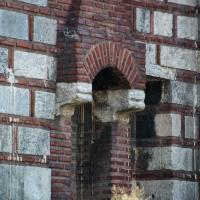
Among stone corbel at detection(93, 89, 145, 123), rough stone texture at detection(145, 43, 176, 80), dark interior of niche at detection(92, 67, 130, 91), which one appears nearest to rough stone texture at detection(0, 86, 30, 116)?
dark interior of niche at detection(92, 67, 130, 91)

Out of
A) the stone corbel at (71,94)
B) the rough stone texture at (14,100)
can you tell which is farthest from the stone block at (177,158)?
the rough stone texture at (14,100)

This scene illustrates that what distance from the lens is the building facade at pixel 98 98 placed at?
15.5 m

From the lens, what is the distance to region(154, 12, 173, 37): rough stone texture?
1750 centimetres

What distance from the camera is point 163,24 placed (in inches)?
693

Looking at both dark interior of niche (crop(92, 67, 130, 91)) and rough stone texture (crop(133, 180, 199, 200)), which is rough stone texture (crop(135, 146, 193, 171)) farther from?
dark interior of niche (crop(92, 67, 130, 91))

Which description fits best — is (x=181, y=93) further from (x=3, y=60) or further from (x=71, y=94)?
(x=3, y=60)

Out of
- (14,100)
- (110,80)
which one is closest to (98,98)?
(110,80)

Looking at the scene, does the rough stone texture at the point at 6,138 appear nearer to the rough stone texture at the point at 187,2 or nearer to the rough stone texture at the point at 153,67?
the rough stone texture at the point at 153,67

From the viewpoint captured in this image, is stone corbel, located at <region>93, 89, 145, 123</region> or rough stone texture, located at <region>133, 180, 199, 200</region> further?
rough stone texture, located at <region>133, 180, 199, 200</region>

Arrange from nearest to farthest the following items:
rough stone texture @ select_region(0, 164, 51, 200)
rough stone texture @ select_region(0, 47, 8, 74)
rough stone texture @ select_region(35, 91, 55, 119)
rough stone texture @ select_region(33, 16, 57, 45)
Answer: rough stone texture @ select_region(0, 164, 51, 200)
rough stone texture @ select_region(0, 47, 8, 74)
rough stone texture @ select_region(35, 91, 55, 119)
rough stone texture @ select_region(33, 16, 57, 45)

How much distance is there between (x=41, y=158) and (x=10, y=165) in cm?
51

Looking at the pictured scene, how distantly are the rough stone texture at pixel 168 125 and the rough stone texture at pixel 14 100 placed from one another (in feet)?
8.67

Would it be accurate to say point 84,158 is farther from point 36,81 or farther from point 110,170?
→ point 36,81

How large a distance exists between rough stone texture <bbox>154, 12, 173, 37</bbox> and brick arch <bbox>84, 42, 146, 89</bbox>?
0.86 metres
